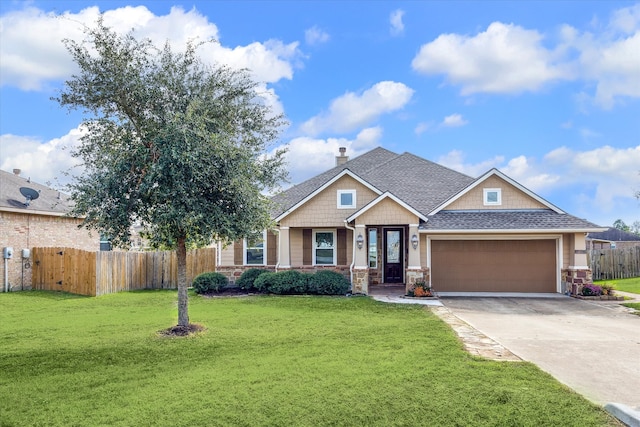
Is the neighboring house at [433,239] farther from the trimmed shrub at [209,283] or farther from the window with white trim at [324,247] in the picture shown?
Answer: the trimmed shrub at [209,283]

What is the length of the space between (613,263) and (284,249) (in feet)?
57.4

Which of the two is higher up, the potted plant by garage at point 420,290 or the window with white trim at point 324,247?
the window with white trim at point 324,247

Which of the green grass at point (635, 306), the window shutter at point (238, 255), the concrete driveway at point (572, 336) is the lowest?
the green grass at point (635, 306)

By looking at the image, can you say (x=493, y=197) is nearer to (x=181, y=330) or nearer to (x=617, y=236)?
(x=181, y=330)

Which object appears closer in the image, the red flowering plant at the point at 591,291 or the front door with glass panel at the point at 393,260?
the red flowering plant at the point at 591,291

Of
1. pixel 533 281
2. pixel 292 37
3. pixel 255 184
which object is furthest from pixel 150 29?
pixel 533 281

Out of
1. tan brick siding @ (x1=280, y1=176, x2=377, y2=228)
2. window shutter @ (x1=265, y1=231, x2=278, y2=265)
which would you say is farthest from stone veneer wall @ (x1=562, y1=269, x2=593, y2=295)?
window shutter @ (x1=265, y1=231, x2=278, y2=265)

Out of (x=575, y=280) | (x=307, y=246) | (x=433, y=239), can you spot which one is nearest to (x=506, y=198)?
(x=433, y=239)

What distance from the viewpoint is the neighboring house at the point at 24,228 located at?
18.2m

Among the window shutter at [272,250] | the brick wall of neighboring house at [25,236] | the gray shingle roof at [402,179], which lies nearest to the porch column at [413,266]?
the gray shingle roof at [402,179]

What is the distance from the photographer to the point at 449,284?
55.5 ft

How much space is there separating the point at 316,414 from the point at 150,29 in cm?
910

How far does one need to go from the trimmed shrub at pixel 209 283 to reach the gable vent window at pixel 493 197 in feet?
35.6

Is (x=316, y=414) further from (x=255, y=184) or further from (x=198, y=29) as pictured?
(x=198, y=29)
